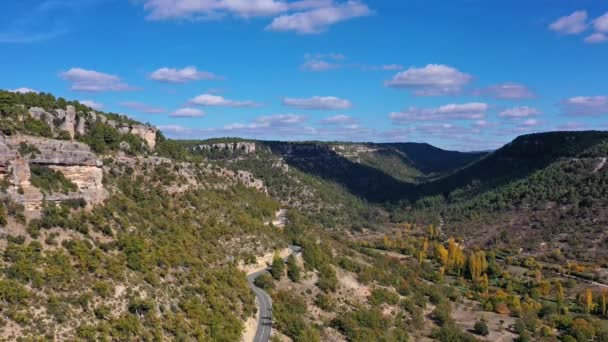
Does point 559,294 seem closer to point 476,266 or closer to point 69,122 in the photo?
point 476,266

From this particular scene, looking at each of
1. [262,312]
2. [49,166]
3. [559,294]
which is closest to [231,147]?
[559,294]

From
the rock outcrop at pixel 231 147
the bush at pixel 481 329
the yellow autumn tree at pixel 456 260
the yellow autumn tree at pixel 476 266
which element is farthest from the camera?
the rock outcrop at pixel 231 147

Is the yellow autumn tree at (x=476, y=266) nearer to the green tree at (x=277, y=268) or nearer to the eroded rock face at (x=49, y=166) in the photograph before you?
the green tree at (x=277, y=268)

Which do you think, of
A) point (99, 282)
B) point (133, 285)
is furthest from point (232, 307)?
point (99, 282)

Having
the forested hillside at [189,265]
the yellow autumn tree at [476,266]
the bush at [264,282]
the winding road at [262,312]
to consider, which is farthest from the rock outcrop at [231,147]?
the bush at [264,282]

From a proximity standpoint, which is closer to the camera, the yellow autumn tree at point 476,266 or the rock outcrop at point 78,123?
the rock outcrop at point 78,123

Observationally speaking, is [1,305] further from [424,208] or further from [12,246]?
[424,208]
